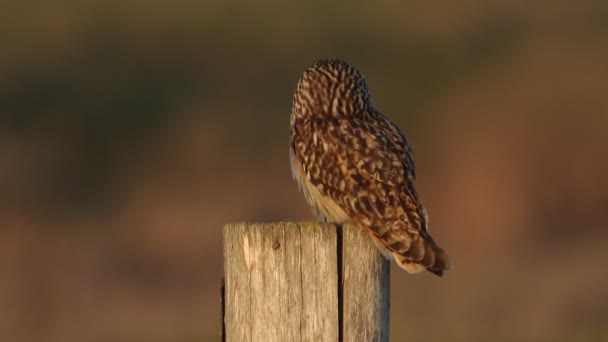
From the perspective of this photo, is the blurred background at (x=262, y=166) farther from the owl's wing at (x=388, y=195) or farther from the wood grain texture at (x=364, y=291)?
the wood grain texture at (x=364, y=291)

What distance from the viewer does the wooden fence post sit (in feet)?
17.3

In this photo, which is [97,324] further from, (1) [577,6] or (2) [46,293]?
(1) [577,6]

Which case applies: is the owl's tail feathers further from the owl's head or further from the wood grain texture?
the owl's head

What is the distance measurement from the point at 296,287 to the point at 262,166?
11.7 meters

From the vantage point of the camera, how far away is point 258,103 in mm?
18938

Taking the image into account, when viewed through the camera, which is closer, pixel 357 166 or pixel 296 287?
pixel 296 287

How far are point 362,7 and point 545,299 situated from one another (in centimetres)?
960

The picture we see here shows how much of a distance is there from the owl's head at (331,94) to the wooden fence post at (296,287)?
72.1 inches

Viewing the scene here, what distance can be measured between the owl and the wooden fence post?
1.43 feet

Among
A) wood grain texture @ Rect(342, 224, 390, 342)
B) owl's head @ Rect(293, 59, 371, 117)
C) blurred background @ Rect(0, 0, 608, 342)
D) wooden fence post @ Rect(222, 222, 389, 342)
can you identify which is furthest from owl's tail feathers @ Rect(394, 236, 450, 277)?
blurred background @ Rect(0, 0, 608, 342)

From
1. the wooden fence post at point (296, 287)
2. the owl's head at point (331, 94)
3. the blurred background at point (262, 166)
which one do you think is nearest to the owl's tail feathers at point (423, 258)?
the wooden fence post at point (296, 287)

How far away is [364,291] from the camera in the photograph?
5359mm

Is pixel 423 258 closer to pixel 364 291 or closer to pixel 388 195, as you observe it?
pixel 388 195

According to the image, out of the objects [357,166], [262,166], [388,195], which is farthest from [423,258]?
[262,166]
